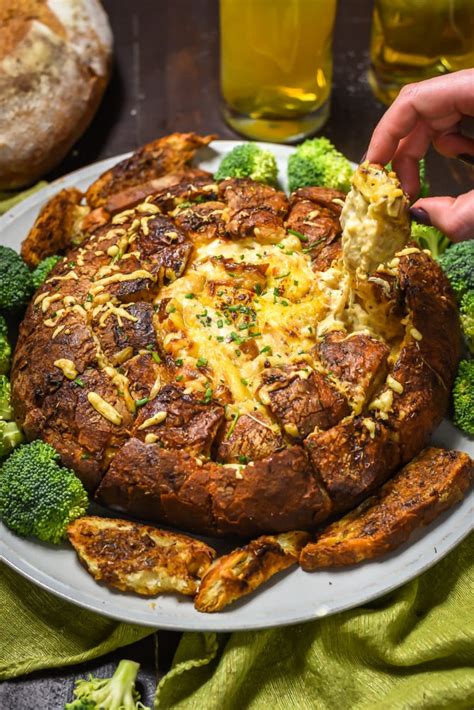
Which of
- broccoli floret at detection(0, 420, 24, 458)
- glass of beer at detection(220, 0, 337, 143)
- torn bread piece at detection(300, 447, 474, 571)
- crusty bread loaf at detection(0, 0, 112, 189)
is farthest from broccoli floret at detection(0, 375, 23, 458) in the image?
glass of beer at detection(220, 0, 337, 143)

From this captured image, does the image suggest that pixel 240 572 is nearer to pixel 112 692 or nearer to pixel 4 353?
pixel 112 692

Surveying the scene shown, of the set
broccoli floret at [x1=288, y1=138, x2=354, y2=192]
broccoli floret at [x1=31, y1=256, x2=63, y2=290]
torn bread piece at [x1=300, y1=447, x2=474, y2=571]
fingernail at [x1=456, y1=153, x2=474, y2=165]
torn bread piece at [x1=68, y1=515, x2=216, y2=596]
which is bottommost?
torn bread piece at [x1=300, y1=447, x2=474, y2=571]

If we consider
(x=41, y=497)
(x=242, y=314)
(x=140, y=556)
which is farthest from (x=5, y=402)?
(x=242, y=314)

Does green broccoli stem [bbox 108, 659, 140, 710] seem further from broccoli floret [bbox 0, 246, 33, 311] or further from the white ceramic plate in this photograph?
broccoli floret [bbox 0, 246, 33, 311]

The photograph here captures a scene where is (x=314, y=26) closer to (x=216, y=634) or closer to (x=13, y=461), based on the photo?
(x=13, y=461)

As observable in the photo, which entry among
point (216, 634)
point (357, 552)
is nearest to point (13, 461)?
point (216, 634)
